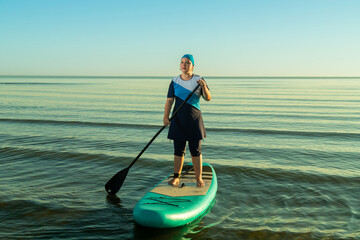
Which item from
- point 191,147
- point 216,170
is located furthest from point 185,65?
point 216,170

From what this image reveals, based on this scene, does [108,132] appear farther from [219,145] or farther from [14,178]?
[14,178]

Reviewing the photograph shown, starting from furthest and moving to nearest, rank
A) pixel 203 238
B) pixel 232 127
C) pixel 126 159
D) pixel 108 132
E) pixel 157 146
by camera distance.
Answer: pixel 232 127 < pixel 108 132 < pixel 157 146 < pixel 126 159 < pixel 203 238

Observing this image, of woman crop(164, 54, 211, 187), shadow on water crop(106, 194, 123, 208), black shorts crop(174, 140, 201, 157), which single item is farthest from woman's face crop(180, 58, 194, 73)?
shadow on water crop(106, 194, 123, 208)

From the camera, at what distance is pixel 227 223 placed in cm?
471

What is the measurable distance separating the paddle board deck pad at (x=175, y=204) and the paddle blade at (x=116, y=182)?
797mm

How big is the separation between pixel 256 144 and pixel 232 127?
347cm

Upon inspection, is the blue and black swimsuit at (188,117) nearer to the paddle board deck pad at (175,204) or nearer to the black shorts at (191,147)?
the black shorts at (191,147)

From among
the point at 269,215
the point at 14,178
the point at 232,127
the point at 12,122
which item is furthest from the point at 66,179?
the point at 12,122

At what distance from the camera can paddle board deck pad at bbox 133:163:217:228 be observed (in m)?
4.26

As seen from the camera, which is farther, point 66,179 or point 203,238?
point 66,179

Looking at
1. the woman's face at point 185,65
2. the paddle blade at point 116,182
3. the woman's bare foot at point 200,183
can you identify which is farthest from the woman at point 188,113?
the paddle blade at point 116,182

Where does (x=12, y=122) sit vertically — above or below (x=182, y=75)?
below

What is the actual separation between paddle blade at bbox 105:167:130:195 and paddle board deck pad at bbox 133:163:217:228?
2.61 feet

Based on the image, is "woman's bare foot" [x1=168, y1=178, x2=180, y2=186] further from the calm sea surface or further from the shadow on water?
the shadow on water
